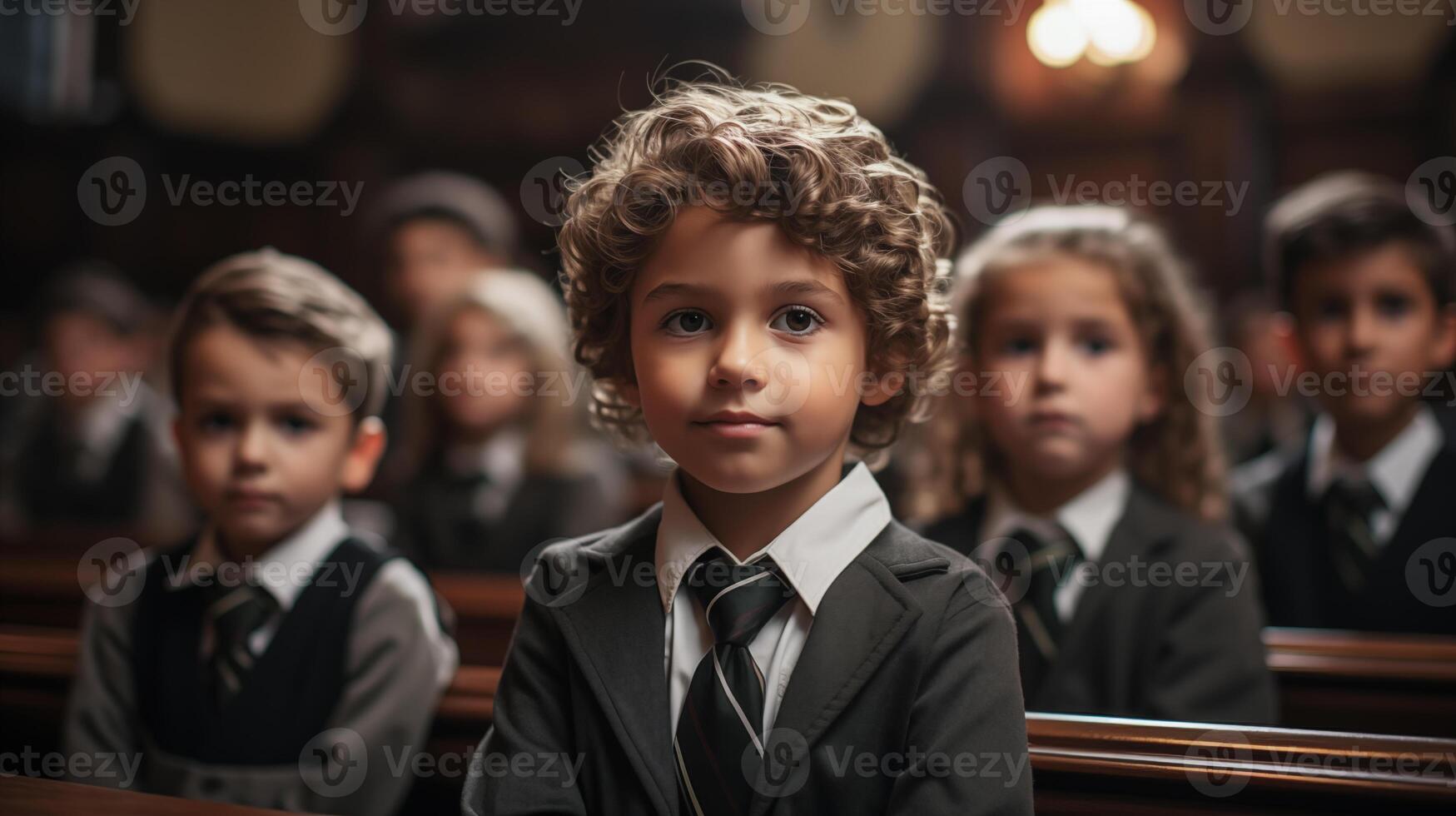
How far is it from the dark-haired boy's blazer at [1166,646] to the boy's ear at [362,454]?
1.08 metres

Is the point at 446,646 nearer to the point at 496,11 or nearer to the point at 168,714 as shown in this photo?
the point at 168,714

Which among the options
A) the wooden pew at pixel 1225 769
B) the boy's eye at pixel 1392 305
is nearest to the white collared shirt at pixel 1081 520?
the wooden pew at pixel 1225 769

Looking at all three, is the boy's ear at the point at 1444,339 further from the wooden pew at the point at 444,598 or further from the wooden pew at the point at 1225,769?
the wooden pew at the point at 444,598

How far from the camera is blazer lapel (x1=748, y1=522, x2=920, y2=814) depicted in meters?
1.08

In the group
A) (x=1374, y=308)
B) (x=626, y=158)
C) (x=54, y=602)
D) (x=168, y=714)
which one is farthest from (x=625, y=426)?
(x=54, y=602)

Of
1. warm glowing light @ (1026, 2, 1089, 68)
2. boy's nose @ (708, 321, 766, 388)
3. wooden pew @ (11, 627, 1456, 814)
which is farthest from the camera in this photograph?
warm glowing light @ (1026, 2, 1089, 68)

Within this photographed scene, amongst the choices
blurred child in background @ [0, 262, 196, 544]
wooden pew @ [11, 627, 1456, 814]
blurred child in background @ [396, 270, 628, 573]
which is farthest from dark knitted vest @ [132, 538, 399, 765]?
blurred child in background @ [0, 262, 196, 544]

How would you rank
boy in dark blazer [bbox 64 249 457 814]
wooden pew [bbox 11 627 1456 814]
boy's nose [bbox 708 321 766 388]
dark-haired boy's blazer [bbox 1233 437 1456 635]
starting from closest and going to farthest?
1. boy's nose [bbox 708 321 766 388]
2. wooden pew [bbox 11 627 1456 814]
3. boy in dark blazer [bbox 64 249 457 814]
4. dark-haired boy's blazer [bbox 1233 437 1456 635]

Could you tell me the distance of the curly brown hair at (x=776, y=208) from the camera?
113 centimetres

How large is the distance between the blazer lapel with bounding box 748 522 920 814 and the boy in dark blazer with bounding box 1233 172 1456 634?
60.4 inches

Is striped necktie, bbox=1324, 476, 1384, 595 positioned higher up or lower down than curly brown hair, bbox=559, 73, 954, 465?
lower down

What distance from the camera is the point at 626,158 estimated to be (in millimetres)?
1267

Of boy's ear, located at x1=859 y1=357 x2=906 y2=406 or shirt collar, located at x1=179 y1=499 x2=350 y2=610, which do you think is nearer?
boy's ear, located at x1=859 y1=357 x2=906 y2=406

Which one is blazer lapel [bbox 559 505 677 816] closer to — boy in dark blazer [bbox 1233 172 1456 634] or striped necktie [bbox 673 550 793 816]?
striped necktie [bbox 673 550 793 816]
